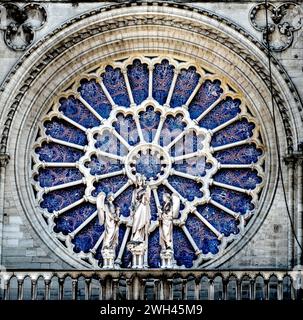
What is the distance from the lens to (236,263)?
2639 centimetres

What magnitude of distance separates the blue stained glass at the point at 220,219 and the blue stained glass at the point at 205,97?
62.1 inches

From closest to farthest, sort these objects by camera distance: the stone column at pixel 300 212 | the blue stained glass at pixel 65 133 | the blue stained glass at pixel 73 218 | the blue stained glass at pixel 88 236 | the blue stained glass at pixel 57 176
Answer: the stone column at pixel 300 212 → the blue stained glass at pixel 88 236 → the blue stained glass at pixel 73 218 → the blue stained glass at pixel 57 176 → the blue stained glass at pixel 65 133

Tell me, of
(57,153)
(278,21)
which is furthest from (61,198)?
(278,21)

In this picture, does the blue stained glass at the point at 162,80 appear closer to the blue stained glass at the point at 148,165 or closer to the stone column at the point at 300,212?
the blue stained glass at the point at 148,165

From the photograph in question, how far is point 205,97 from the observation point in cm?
2756

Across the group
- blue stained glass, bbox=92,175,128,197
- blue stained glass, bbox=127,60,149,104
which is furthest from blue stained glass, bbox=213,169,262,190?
blue stained glass, bbox=127,60,149,104

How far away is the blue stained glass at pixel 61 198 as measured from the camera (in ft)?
88.8

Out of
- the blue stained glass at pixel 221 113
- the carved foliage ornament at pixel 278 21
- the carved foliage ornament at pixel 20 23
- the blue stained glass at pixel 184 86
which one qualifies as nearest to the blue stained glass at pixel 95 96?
the blue stained glass at pixel 184 86

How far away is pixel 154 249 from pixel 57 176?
1.98 meters

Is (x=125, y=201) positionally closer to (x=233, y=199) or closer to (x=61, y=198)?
(x=61, y=198)

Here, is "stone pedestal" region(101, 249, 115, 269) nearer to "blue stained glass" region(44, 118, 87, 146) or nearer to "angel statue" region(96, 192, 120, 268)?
"angel statue" region(96, 192, 120, 268)
